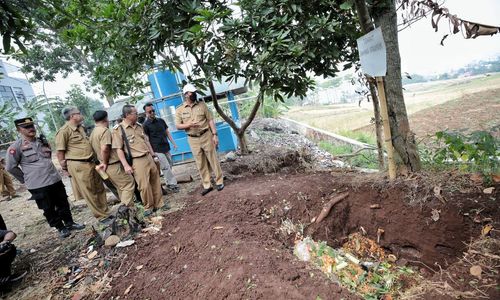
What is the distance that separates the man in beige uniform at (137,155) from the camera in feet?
12.5

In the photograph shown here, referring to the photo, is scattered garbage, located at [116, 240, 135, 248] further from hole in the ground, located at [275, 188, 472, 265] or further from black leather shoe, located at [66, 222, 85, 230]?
hole in the ground, located at [275, 188, 472, 265]

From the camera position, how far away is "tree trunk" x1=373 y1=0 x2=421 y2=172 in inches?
119

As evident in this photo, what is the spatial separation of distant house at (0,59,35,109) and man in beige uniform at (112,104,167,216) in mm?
21867

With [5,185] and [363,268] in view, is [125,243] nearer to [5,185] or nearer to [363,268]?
[363,268]

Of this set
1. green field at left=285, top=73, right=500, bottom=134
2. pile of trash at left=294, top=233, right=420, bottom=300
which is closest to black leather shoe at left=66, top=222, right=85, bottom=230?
pile of trash at left=294, top=233, right=420, bottom=300

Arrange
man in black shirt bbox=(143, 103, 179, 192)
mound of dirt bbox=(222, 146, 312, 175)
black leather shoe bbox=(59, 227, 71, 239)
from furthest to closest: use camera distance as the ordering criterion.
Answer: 1. mound of dirt bbox=(222, 146, 312, 175)
2. man in black shirt bbox=(143, 103, 179, 192)
3. black leather shoe bbox=(59, 227, 71, 239)

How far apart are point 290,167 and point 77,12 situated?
4.06 m

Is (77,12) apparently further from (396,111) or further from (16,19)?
(396,111)

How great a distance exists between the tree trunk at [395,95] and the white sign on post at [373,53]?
0.47 metres

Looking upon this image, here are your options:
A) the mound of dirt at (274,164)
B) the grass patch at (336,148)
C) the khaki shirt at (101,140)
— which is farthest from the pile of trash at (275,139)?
the khaki shirt at (101,140)

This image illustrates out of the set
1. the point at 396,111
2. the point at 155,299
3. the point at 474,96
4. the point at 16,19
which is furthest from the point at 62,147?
the point at 474,96

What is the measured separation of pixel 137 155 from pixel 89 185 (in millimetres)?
801

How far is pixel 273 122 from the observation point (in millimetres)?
12500

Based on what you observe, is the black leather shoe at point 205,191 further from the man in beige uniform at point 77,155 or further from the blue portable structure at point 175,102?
the blue portable structure at point 175,102
